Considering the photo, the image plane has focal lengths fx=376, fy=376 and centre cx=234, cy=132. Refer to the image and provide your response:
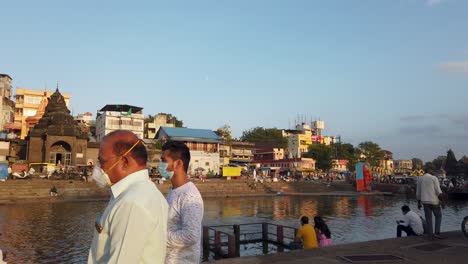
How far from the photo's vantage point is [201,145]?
208ft

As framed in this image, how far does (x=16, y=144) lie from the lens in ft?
155

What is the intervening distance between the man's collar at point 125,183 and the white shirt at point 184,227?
134 centimetres

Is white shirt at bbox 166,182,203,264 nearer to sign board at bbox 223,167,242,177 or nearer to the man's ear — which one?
the man's ear

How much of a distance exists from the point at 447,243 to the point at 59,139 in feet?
149

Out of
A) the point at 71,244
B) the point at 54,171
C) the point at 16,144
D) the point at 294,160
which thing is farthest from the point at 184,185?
the point at 294,160

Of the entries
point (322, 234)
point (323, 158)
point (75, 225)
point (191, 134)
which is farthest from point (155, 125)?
point (322, 234)

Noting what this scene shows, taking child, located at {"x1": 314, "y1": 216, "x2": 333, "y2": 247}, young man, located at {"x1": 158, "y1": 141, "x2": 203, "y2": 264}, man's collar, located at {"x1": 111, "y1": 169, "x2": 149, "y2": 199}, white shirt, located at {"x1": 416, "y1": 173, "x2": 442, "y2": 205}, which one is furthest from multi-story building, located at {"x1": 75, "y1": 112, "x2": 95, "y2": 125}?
man's collar, located at {"x1": 111, "y1": 169, "x2": 149, "y2": 199}

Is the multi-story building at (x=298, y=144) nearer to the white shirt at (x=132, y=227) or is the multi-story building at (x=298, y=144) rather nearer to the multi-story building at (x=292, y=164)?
the multi-story building at (x=292, y=164)

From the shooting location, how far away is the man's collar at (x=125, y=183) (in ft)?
8.60

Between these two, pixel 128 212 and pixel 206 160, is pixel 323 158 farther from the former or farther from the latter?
pixel 128 212

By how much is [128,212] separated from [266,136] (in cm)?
10241

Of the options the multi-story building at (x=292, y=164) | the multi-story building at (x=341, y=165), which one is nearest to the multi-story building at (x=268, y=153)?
the multi-story building at (x=292, y=164)

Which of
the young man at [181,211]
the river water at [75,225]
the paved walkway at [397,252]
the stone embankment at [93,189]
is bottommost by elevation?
the river water at [75,225]

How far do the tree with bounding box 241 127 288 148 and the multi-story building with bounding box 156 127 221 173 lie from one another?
37173 mm
